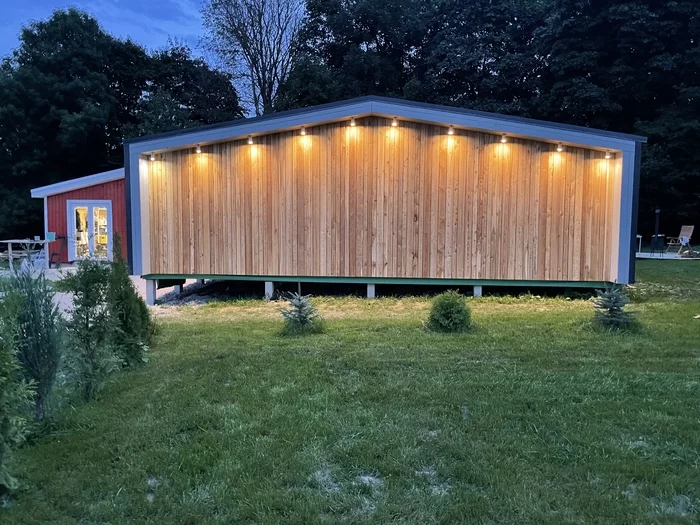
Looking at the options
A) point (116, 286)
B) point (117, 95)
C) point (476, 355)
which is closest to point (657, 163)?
point (476, 355)

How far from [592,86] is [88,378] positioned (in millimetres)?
18971

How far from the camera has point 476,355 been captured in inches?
168

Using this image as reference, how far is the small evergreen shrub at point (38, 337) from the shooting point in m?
2.89

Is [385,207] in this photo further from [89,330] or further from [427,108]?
[89,330]

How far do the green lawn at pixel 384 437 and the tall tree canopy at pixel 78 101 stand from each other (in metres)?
16.9

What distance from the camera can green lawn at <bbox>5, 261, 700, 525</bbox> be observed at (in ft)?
6.69

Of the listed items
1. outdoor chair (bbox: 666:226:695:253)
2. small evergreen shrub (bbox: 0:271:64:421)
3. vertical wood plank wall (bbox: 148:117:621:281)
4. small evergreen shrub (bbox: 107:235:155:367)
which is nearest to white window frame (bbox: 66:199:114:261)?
vertical wood plank wall (bbox: 148:117:621:281)

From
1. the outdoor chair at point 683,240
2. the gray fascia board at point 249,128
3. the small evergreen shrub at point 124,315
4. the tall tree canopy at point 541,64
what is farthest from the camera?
the tall tree canopy at point 541,64

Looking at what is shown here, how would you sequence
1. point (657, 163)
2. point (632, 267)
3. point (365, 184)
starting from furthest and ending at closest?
point (657, 163)
point (365, 184)
point (632, 267)

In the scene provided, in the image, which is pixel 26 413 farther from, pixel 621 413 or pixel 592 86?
pixel 592 86

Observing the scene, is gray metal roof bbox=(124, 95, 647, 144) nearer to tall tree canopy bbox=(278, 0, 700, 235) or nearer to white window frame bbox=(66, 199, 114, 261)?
white window frame bbox=(66, 199, 114, 261)

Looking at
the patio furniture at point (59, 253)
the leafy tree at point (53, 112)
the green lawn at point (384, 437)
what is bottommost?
the green lawn at point (384, 437)

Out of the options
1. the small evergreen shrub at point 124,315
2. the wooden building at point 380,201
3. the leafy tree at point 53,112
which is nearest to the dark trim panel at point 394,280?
the wooden building at point 380,201

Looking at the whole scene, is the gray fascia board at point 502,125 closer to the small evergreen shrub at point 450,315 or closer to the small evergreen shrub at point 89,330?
the small evergreen shrub at point 450,315
